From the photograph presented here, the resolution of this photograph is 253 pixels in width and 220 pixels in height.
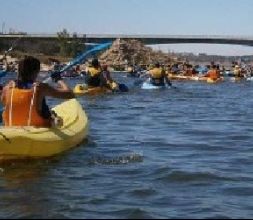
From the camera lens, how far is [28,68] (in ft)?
24.0

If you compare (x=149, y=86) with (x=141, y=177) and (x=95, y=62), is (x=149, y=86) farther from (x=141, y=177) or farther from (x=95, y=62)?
(x=141, y=177)

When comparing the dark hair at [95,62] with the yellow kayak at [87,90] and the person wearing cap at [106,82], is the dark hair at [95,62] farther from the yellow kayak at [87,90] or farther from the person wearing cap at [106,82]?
the yellow kayak at [87,90]

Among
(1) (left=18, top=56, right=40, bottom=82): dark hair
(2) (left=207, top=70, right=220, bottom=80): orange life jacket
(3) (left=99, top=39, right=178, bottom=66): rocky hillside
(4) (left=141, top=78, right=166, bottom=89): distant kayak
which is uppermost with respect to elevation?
(1) (left=18, top=56, right=40, bottom=82): dark hair

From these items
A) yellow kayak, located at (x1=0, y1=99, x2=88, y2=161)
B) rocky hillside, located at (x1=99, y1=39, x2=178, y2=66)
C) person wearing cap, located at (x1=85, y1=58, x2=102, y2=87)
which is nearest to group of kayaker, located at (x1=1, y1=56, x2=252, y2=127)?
yellow kayak, located at (x1=0, y1=99, x2=88, y2=161)

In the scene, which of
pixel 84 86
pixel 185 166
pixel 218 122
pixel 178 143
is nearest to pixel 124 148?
pixel 178 143

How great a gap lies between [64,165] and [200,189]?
1.88m

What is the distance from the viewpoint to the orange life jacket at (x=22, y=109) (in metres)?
7.42

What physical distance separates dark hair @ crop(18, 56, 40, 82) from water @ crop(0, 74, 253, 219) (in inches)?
39.1

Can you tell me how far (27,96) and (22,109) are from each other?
199 millimetres

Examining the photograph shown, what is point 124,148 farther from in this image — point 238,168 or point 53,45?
point 53,45

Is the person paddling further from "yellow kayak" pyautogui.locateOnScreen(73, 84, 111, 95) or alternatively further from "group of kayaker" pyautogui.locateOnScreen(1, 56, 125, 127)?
"yellow kayak" pyautogui.locateOnScreen(73, 84, 111, 95)

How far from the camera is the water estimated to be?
18.0 feet

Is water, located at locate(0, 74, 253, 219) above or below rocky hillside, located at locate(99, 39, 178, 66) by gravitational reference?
above

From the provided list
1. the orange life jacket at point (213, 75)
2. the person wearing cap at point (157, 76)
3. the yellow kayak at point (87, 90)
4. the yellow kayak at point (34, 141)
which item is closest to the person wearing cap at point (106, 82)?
the yellow kayak at point (87, 90)
